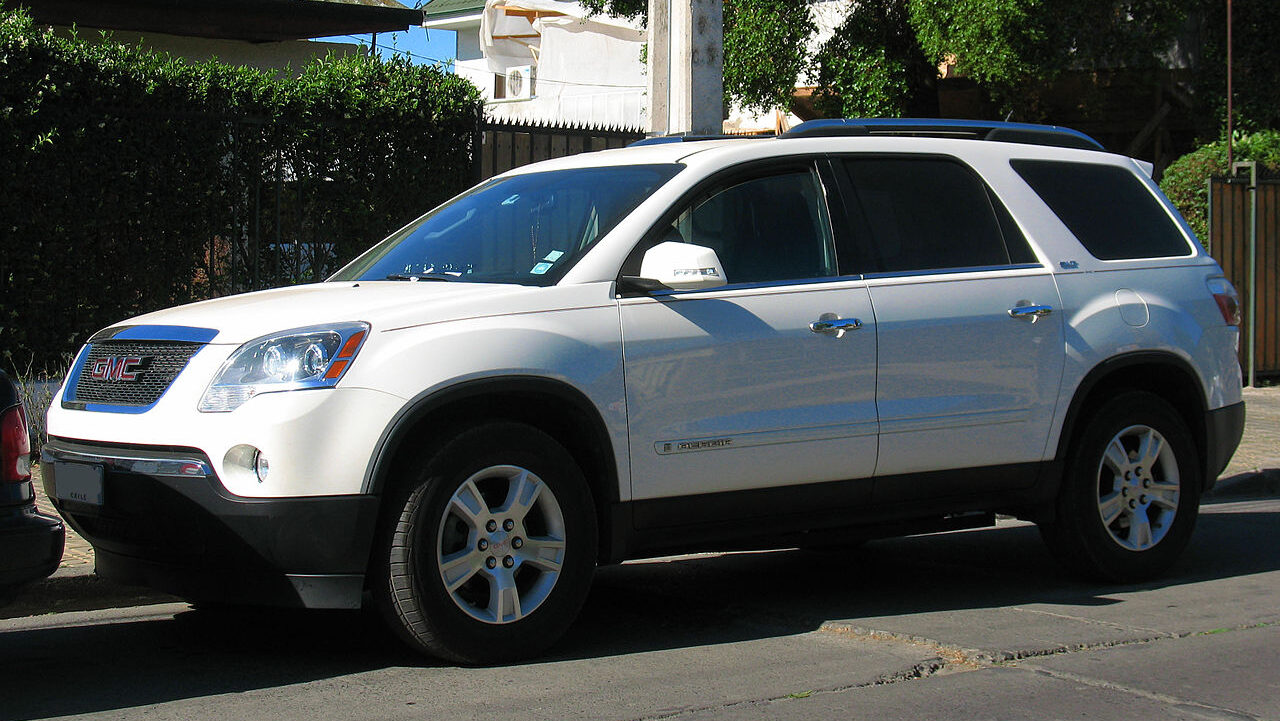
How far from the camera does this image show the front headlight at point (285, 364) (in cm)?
482

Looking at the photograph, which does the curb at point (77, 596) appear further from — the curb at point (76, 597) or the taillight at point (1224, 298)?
the taillight at point (1224, 298)

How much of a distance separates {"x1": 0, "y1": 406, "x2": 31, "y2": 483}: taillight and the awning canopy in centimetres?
1248

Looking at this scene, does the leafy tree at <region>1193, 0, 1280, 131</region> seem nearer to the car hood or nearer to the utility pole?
the utility pole

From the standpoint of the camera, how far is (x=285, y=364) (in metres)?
4.86

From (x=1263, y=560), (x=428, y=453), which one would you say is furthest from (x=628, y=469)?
(x=1263, y=560)

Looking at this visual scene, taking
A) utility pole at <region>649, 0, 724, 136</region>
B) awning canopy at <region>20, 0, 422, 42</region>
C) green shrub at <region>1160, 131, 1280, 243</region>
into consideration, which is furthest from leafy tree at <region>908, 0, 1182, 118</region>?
utility pole at <region>649, 0, 724, 136</region>

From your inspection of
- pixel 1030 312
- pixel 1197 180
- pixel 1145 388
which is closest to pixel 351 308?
pixel 1030 312

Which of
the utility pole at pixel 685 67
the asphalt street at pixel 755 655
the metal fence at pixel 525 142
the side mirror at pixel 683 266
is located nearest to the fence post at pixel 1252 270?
the metal fence at pixel 525 142

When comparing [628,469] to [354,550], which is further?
[628,469]

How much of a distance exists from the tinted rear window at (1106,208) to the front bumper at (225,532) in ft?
11.8

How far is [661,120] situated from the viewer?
10.1m

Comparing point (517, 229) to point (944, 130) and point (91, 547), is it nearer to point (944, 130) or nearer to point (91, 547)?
point (944, 130)

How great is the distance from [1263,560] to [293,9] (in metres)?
13.2

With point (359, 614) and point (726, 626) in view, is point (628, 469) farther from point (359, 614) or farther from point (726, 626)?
point (359, 614)
